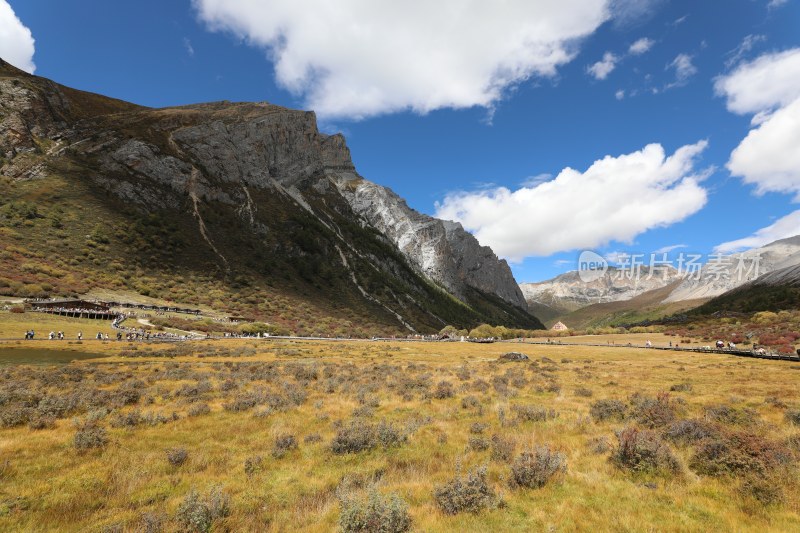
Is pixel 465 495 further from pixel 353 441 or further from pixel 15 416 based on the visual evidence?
pixel 15 416

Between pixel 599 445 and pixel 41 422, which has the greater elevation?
pixel 599 445

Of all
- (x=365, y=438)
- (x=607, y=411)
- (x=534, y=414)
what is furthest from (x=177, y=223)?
(x=607, y=411)

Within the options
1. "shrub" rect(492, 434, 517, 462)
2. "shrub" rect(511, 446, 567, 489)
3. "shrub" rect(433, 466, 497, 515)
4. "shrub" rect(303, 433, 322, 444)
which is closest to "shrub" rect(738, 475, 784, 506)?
"shrub" rect(511, 446, 567, 489)

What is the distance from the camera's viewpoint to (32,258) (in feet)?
250

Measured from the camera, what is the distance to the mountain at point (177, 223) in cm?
8781

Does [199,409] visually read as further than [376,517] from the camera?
Yes

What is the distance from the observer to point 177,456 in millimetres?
10617

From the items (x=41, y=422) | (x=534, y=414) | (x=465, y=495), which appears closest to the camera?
(x=465, y=495)

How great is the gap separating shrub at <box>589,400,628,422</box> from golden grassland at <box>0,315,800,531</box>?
2.00 feet

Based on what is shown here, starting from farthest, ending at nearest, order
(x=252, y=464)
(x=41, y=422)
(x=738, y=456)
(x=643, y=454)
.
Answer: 1. (x=41, y=422)
2. (x=252, y=464)
3. (x=643, y=454)
4. (x=738, y=456)

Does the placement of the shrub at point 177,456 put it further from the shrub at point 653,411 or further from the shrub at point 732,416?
the shrub at point 732,416

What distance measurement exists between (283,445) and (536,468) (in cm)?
798

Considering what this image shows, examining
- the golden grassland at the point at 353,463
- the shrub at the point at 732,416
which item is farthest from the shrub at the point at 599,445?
the shrub at the point at 732,416

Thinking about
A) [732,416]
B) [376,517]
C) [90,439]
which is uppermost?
[732,416]
